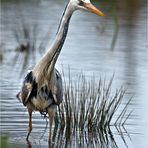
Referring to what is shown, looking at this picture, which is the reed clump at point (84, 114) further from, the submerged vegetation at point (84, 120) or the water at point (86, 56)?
the water at point (86, 56)

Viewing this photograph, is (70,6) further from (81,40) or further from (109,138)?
(81,40)

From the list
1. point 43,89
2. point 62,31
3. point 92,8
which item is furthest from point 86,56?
point 92,8

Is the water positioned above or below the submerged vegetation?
below

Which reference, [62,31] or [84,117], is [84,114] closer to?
[84,117]

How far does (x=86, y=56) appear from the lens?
16188 mm

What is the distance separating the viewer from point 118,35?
19.0 metres

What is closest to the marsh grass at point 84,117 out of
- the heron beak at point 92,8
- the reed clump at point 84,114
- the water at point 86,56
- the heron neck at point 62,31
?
the reed clump at point 84,114

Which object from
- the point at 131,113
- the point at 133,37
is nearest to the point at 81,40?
the point at 133,37

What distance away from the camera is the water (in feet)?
35.1

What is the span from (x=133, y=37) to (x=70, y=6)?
9416 millimetres

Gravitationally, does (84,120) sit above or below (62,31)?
below

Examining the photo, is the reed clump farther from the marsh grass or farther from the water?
the water

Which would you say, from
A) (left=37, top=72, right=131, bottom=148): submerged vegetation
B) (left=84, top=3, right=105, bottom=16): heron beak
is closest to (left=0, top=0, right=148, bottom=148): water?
(left=37, top=72, right=131, bottom=148): submerged vegetation

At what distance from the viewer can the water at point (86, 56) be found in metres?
10.7
